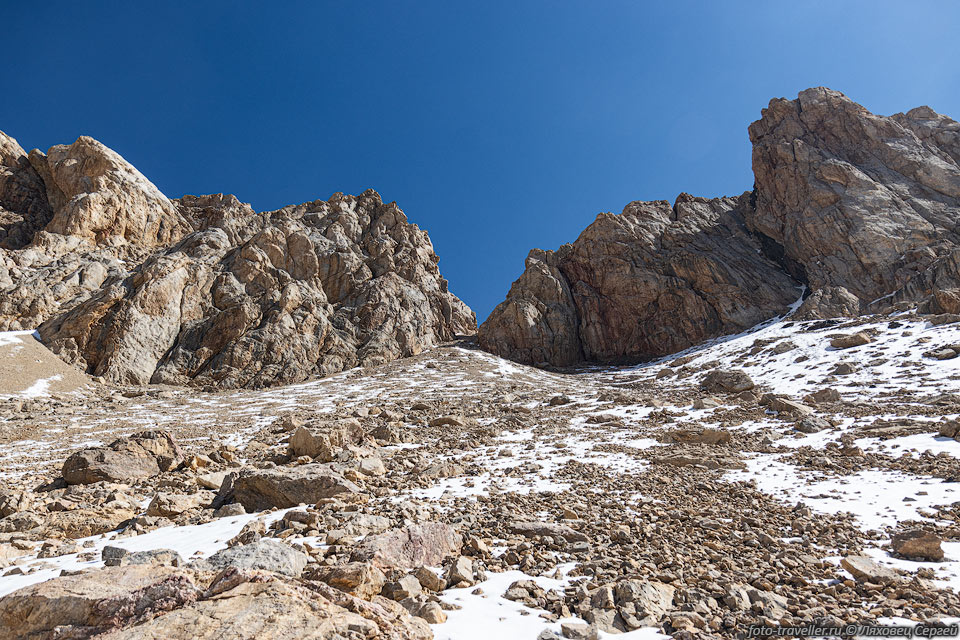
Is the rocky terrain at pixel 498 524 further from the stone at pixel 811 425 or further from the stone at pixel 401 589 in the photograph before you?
the stone at pixel 811 425

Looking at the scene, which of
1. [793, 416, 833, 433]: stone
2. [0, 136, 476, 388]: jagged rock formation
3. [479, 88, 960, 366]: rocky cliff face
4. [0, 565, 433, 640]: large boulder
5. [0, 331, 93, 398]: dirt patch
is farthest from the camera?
[479, 88, 960, 366]: rocky cliff face

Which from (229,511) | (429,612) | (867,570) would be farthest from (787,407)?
(229,511)

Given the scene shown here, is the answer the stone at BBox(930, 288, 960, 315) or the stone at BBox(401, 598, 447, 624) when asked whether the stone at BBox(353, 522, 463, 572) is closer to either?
the stone at BBox(401, 598, 447, 624)

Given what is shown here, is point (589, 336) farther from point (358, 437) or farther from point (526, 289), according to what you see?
point (358, 437)

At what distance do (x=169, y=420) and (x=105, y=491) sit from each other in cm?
1783

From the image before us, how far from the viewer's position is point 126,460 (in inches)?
508

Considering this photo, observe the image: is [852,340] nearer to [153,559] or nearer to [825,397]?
[825,397]

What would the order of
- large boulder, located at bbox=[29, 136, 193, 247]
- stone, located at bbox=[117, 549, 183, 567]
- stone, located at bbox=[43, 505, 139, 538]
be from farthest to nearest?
1. large boulder, located at bbox=[29, 136, 193, 247]
2. stone, located at bbox=[43, 505, 139, 538]
3. stone, located at bbox=[117, 549, 183, 567]

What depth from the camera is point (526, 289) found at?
74625 mm

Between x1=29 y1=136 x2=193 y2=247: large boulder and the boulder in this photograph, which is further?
x1=29 y1=136 x2=193 y2=247: large boulder

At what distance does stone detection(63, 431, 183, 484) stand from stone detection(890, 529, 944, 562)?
16.7 metres

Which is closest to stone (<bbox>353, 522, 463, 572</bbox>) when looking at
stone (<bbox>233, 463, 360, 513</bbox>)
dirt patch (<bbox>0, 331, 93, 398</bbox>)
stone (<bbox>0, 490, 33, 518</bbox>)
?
stone (<bbox>233, 463, 360, 513</bbox>)

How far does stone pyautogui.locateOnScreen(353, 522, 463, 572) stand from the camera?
608 centimetres

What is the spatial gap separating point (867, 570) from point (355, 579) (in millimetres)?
6550
